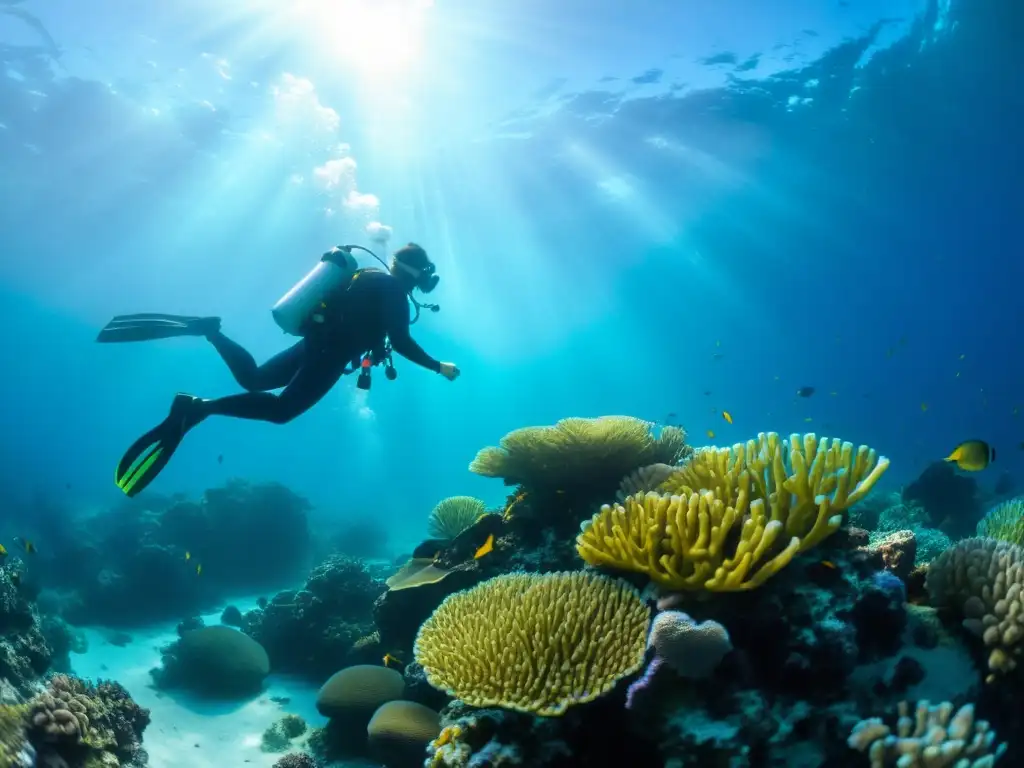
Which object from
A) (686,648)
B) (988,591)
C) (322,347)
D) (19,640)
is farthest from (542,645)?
(19,640)

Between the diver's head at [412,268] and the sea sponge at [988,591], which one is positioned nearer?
the sea sponge at [988,591]

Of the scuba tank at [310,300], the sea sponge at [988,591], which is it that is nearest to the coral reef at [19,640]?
the scuba tank at [310,300]

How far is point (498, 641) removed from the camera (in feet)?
9.90

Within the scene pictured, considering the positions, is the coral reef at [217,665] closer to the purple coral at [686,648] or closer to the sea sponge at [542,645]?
the sea sponge at [542,645]

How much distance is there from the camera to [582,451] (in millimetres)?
5047

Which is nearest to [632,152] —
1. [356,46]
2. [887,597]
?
[356,46]

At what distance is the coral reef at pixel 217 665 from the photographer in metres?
8.34

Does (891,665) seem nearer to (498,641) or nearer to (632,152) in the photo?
(498,641)

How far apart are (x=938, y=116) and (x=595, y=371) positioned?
7346 centimetres

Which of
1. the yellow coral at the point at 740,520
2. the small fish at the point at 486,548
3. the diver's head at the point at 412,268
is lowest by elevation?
the yellow coral at the point at 740,520

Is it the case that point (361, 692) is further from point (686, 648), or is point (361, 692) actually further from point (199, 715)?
point (686, 648)

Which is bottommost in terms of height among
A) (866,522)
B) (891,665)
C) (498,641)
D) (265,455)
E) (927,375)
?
(891,665)

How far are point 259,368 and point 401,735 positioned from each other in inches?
195

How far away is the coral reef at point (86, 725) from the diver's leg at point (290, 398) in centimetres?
290
